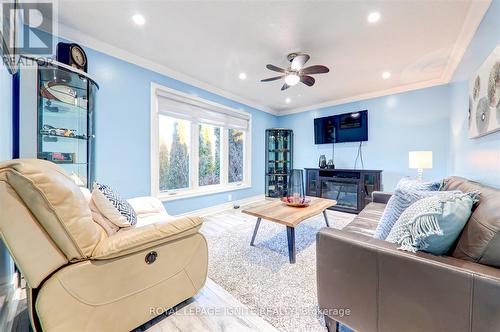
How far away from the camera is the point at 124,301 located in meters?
1.14

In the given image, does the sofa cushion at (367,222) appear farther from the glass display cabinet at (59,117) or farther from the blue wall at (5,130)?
the glass display cabinet at (59,117)

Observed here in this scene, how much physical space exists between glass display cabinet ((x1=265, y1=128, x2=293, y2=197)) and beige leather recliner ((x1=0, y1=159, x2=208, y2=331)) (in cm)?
413

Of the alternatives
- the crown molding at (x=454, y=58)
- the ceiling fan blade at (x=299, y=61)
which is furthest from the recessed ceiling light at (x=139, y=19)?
the crown molding at (x=454, y=58)

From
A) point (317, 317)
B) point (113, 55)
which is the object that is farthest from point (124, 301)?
point (113, 55)

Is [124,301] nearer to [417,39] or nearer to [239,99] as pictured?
[417,39]

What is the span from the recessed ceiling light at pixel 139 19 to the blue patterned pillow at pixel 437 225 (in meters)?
2.78

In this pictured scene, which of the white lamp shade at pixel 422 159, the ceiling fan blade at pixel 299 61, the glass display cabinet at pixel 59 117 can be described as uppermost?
the ceiling fan blade at pixel 299 61

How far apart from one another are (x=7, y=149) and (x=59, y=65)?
2.96ft

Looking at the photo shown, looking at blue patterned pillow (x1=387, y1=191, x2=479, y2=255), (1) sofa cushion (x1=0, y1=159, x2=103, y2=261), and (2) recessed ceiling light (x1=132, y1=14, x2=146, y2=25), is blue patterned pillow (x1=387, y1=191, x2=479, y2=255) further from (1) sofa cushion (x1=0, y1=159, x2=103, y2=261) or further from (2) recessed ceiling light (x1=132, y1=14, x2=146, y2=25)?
(2) recessed ceiling light (x1=132, y1=14, x2=146, y2=25)

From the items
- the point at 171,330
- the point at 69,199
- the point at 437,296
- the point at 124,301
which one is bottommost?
the point at 171,330

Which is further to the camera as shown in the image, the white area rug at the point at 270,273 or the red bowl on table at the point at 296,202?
the red bowl on table at the point at 296,202

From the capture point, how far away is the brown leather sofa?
0.78m

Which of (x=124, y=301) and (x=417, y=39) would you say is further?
(x=417, y=39)

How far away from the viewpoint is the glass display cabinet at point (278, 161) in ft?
17.3
